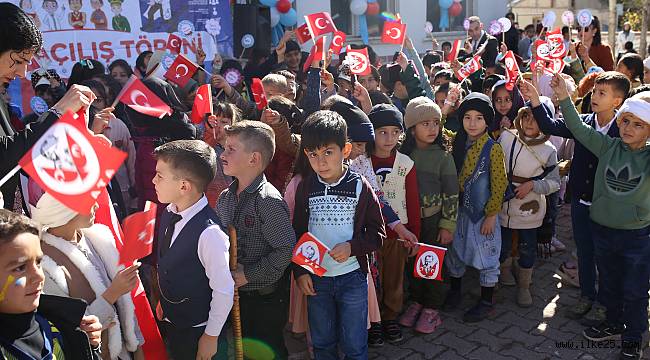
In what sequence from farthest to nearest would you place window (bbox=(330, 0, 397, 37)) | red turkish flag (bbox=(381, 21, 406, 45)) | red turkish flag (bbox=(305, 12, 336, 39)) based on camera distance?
window (bbox=(330, 0, 397, 37)), red turkish flag (bbox=(381, 21, 406, 45)), red turkish flag (bbox=(305, 12, 336, 39))

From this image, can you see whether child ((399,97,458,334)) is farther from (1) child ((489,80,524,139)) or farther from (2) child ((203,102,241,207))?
(2) child ((203,102,241,207))

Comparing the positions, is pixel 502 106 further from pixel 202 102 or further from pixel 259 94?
pixel 202 102

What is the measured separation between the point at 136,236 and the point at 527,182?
296 cm

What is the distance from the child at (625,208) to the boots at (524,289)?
67cm

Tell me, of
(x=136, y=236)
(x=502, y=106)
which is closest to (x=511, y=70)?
(x=502, y=106)

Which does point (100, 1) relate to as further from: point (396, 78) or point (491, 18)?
point (491, 18)

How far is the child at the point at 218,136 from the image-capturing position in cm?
372

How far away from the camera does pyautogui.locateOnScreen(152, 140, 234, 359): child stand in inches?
93.8

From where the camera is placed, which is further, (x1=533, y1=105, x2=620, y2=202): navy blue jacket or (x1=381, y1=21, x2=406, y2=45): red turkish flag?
(x1=381, y1=21, x2=406, y2=45): red turkish flag

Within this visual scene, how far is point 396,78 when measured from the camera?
6141mm

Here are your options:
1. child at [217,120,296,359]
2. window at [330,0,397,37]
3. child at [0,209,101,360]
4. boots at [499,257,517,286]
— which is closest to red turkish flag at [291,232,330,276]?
child at [217,120,296,359]

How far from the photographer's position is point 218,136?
397cm

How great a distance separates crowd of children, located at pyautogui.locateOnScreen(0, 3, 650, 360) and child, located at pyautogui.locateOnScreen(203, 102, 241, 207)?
1 centimetres

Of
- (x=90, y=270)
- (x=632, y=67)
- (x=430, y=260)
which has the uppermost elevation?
(x=632, y=67)
